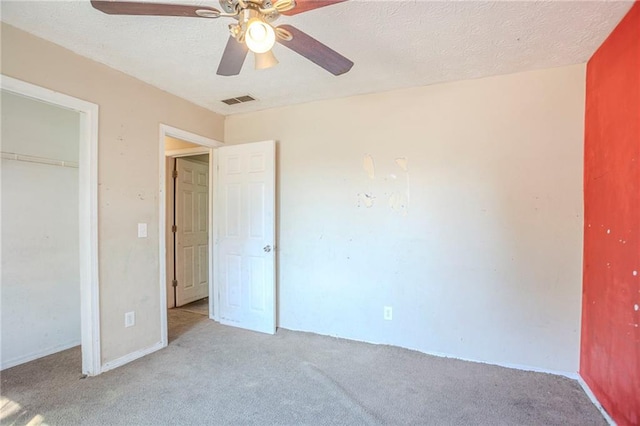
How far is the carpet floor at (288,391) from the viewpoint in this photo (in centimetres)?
193

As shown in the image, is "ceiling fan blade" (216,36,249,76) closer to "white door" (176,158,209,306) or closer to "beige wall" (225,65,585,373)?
"beige wall" (225,65,585,373)

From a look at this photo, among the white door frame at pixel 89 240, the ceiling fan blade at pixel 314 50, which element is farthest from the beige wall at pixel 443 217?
the white door frame at pixel 89 240

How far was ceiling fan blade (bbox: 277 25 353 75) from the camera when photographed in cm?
150

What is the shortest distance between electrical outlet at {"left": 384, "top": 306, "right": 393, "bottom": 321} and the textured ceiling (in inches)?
77.1

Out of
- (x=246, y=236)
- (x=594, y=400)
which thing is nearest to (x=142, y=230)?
(x=246, y=236)

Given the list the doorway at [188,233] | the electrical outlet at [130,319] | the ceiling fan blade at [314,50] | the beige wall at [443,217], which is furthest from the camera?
the doorway at [188,233]

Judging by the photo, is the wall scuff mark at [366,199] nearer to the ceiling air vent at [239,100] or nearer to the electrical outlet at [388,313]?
the electrical outlet at [388,313]

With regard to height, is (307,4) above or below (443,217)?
above

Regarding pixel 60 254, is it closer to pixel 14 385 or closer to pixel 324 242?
pixel 14 385

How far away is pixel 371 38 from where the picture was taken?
2055 millimetres

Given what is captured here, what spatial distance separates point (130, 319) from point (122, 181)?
1.11 metres

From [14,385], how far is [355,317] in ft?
8.46

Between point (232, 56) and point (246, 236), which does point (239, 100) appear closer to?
point (246, 236)

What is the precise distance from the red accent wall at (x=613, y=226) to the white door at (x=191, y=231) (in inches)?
164
